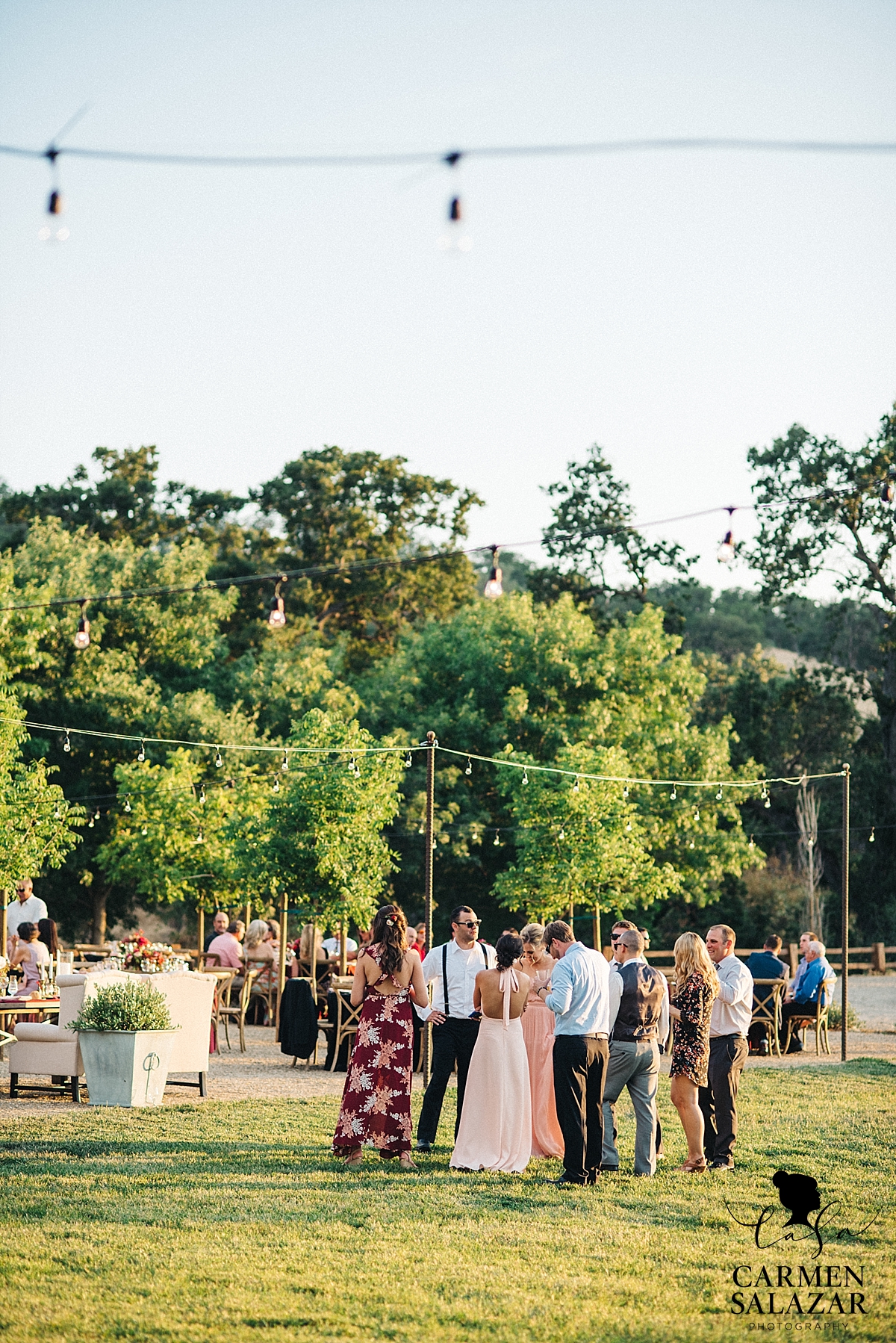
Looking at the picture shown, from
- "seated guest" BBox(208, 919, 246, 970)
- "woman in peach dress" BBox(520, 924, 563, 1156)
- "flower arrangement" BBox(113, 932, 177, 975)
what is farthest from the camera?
"seated guest" BBox(208, 919, 246, 970)

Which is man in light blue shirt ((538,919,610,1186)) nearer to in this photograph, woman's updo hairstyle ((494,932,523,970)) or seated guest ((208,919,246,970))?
woman's updo hairstyle ((494,932,523,970))

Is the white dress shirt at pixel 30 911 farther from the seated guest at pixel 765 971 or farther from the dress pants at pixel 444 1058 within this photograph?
the seated guest at pixel 765 971

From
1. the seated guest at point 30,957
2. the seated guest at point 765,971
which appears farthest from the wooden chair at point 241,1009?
the seated guest at point 765,971

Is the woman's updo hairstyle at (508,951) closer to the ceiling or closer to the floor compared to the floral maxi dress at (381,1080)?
closer to the ceiling

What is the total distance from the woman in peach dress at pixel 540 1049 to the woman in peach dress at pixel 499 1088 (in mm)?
603

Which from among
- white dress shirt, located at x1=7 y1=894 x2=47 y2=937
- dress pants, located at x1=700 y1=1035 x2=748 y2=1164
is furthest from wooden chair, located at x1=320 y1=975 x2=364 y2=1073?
dress pants, located at x1=700 y1=1035 x2=748 y2=1164

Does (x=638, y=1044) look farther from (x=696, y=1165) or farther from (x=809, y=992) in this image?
(x=809, y=992)

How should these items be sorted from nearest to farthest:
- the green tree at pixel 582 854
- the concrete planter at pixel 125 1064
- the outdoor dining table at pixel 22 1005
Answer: the concrete planter at pixel 125 1064 → the outdoor dining table at pixel 22 1005 → the green tree at pixel 582 854

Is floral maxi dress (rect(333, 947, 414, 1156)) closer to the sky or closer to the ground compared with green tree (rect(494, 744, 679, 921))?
closer to the ground

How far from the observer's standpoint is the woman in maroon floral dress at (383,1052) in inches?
358

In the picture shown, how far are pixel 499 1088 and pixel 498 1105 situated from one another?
0.10 metres

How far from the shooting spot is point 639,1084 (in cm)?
912

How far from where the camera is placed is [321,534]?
39.3 meters

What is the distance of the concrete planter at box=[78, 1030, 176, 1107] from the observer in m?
11.4
